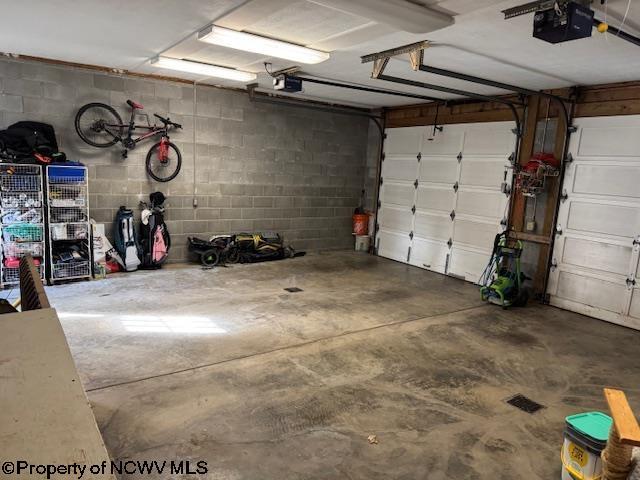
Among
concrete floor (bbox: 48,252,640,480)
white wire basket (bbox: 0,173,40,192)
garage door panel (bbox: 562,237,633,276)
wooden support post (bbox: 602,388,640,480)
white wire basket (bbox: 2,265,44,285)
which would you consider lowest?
concrete floor (bbox: 48,252,640,480)

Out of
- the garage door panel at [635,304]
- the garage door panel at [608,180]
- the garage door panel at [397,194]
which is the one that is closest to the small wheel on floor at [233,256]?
the garage door panel at [397,194]

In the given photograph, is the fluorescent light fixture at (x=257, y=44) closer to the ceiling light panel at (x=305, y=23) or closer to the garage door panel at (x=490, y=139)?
the ceiling light panel at (x=305, y=23)

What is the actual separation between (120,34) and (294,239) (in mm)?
4525

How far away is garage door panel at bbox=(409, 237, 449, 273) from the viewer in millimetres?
7039

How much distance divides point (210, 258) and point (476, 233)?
13.5 ft

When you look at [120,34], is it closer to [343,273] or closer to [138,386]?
[138,386]

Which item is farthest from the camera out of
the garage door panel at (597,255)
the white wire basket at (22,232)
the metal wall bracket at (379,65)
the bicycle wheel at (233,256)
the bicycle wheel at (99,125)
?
the bicycle wheel at (233,256)

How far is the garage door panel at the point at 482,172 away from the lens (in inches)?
243

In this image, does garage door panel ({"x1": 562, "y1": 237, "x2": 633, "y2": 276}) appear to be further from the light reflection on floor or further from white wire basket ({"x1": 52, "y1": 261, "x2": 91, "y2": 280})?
white wire basket ({"x1": 52, "y1": 261, "x2": 91, "y2": 280})

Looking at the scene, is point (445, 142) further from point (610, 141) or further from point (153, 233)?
point (153, 233)

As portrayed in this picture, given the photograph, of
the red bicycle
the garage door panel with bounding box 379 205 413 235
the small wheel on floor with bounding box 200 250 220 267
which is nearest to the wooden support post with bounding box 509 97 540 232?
the garage door panel with bounding box 379 205 413 235

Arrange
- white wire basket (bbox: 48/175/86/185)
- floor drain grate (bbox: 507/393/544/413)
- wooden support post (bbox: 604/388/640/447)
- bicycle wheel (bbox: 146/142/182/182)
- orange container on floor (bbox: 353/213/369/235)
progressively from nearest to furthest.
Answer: wooden support post (bbox: 604/388/640/447) → floor drain grate (bbox: 507/393/544/413) → white wire basket (bbox: 48/175/86/185) → bicycle wheel (bbox: 146/142/182/182) → orange container on floor (bbox: 353/213/369/235)

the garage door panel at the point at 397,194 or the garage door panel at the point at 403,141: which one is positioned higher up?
the garage door panel at the point at 403,141

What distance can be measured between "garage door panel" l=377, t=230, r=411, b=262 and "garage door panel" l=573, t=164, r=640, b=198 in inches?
117
